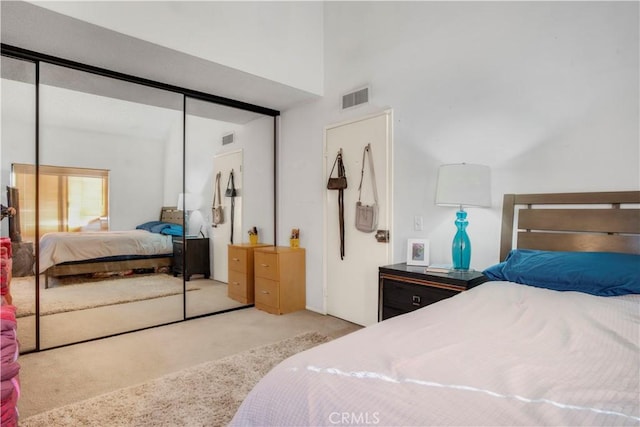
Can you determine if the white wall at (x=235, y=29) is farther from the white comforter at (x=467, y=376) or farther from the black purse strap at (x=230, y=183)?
the white comforter at (x=467, y=376)

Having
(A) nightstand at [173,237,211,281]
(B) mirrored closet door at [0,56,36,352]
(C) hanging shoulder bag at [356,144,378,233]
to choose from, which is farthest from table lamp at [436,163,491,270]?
(B) mirrored closet door at [0,56,36,352]

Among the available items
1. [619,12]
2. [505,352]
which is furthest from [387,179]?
[505,352]

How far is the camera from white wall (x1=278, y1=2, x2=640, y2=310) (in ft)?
6.58

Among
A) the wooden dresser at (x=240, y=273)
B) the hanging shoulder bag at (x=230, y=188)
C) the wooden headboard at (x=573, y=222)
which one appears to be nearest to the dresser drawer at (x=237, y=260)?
the wooden dresser at (x=240, y=273)

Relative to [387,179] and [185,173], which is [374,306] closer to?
[387,179]

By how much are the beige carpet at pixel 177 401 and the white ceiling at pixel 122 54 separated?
2.36m

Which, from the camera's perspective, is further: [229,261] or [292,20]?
[229,261]

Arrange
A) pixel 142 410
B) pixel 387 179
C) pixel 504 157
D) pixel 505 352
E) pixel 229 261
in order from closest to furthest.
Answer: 1. pixel 505 352
2. pixel 142 410
3. pixel 504 157
4. pixel 387 179
5. pixel 229 261

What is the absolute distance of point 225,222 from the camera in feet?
12.9

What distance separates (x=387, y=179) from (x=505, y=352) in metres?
2.25

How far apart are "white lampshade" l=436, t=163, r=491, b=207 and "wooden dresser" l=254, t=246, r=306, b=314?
1970mm

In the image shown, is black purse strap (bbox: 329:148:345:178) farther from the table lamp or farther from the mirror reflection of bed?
the table lamp

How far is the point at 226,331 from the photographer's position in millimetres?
3258

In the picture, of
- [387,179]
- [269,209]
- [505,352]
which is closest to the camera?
[505,352]
